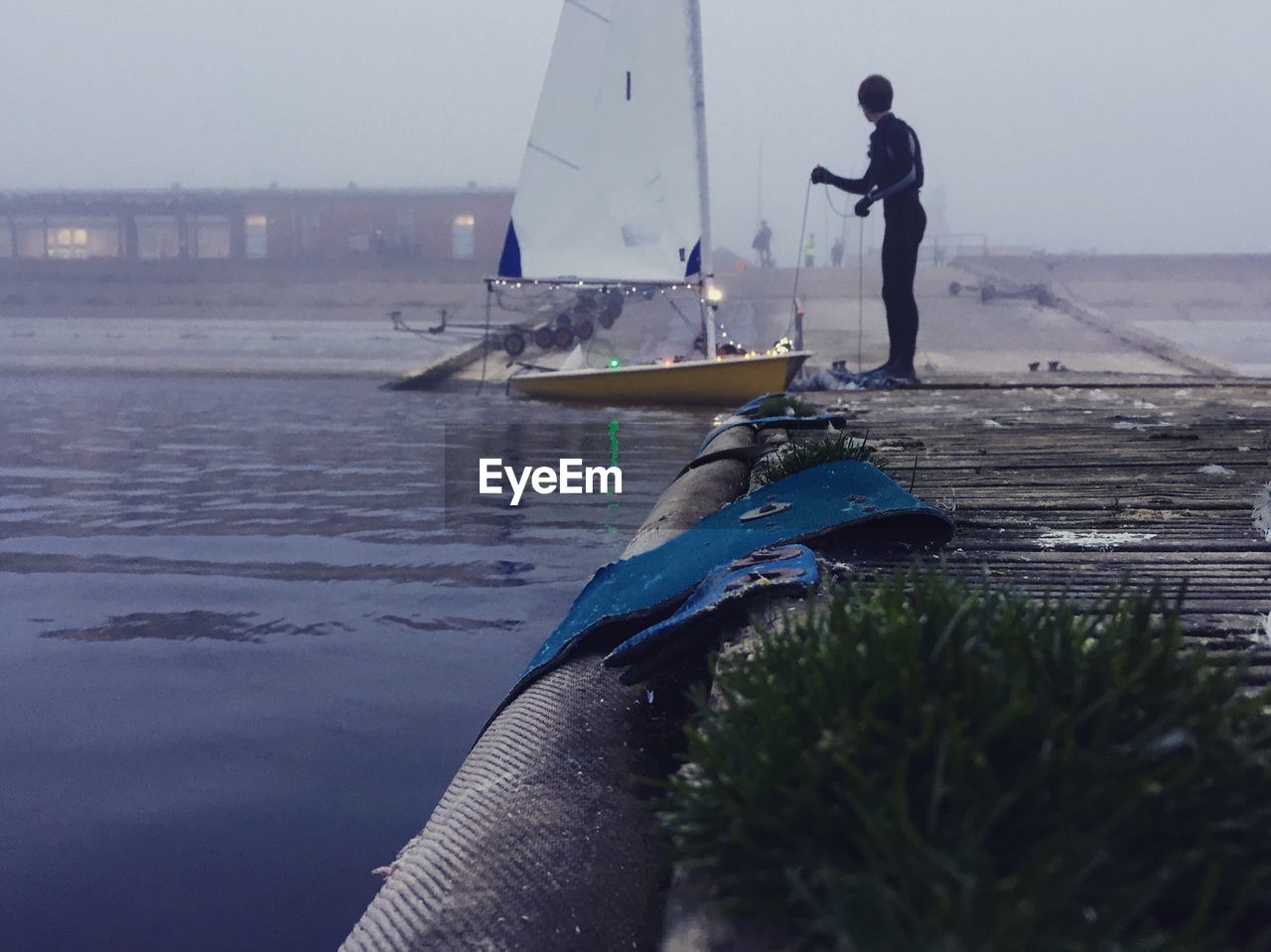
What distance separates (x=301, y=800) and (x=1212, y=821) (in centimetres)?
333

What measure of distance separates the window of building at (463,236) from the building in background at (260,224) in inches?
2.4

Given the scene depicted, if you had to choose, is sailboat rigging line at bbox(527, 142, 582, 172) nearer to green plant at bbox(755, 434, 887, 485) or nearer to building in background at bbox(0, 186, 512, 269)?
green plant at bbox(755, 434, 887, 485)

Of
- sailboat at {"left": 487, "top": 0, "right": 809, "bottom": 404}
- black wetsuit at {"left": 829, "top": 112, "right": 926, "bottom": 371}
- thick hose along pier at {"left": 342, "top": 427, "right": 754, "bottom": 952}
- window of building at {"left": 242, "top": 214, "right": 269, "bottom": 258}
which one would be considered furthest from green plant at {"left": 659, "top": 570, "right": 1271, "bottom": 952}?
window of building at {"left": 242, "top": 214, "right": 269, "bottom": 258}

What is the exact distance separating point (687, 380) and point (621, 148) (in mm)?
4280

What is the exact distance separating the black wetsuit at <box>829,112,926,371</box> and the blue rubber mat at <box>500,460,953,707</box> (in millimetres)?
6230

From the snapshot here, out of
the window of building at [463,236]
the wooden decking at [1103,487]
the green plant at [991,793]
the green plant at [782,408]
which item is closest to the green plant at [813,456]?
the wooden decking at [1103,487]

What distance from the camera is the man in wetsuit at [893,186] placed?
962 centimetres

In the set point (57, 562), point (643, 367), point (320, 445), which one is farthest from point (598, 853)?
point (643, 367)

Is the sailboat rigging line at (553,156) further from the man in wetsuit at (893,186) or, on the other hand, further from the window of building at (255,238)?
the window of building at (255,238)

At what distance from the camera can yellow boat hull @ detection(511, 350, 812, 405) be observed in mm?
17031

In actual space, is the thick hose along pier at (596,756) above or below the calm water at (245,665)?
above

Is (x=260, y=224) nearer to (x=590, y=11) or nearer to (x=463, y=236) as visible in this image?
(x=463, y=236)

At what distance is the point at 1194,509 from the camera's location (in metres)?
4.08

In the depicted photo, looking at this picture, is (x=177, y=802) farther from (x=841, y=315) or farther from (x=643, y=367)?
(x=841, y=315)
